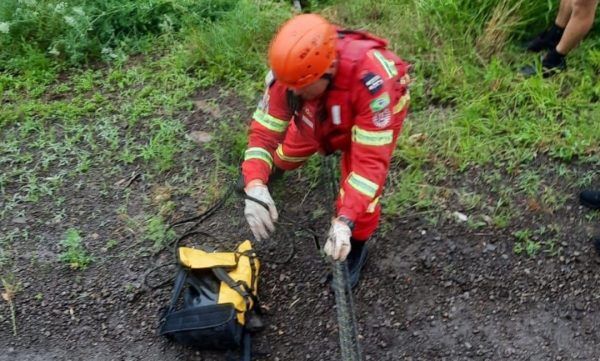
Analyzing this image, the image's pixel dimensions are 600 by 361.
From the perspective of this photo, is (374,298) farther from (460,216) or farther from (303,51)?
(303,51)

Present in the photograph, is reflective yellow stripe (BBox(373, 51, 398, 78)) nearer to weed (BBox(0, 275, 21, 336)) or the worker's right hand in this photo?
the worker's right hand

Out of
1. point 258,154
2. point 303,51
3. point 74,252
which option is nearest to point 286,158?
point 258,154

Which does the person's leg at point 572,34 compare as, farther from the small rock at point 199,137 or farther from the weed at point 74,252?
the weed at point 74,252

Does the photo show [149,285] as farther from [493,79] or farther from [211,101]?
[493,79]

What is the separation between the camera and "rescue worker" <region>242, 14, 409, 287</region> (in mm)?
2588

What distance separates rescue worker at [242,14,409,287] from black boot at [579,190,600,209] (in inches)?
52.8

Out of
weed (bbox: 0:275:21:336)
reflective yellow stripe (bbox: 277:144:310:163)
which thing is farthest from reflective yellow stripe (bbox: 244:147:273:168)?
weed (bbox: 0:275:21:336)

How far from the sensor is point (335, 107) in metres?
2.81

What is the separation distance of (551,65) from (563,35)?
20cm

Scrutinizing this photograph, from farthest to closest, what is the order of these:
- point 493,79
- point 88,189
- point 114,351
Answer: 1. point 493,79
2. point 88,189
3. point 114,351

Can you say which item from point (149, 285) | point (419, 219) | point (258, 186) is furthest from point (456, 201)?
point (149, 285)

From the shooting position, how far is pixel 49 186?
4.09 metres

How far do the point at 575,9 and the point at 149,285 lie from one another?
9.49ft

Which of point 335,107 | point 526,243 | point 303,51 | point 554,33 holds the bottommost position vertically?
point 526,243
